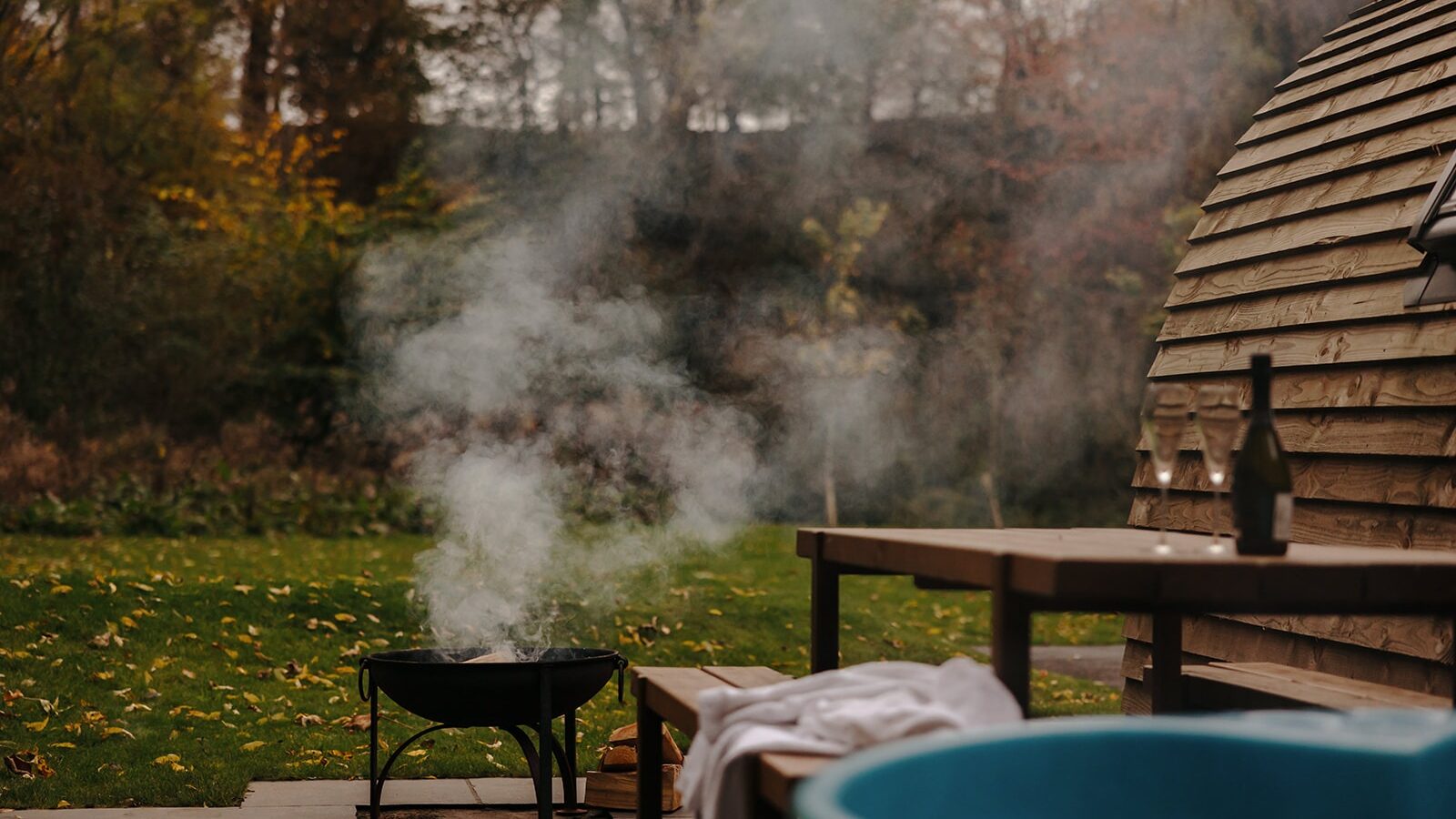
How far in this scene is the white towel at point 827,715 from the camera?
7.77 feet

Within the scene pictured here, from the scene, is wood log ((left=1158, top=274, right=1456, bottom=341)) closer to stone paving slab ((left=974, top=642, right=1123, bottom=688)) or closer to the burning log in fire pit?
the burning log in fire pit

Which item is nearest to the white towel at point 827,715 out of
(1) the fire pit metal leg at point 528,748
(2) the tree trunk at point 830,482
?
(1) the fire pit metal leg at point 528,748

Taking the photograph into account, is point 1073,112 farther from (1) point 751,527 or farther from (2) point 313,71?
(2) point 313,71

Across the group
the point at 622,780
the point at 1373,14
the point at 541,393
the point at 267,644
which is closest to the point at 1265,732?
the point at 622,780

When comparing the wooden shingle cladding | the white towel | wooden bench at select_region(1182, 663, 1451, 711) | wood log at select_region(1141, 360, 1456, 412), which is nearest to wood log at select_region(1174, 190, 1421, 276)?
the wooden shingle cladding

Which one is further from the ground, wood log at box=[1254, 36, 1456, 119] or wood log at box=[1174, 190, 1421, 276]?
wood log at box=[1254, 36, 1456, 119]

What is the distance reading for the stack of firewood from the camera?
4.45 metres

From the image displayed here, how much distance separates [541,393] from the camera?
13.2 m

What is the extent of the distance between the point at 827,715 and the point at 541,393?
10917 millimetres

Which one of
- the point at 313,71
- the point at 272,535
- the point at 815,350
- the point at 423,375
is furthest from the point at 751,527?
the point at 313,71

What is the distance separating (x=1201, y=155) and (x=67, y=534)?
38.5 ft

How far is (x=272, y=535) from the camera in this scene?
11133 millimetres

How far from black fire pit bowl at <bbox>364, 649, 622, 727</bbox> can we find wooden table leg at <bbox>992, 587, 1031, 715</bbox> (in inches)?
64.8

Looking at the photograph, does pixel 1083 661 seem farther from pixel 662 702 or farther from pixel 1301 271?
pixel 662 702
